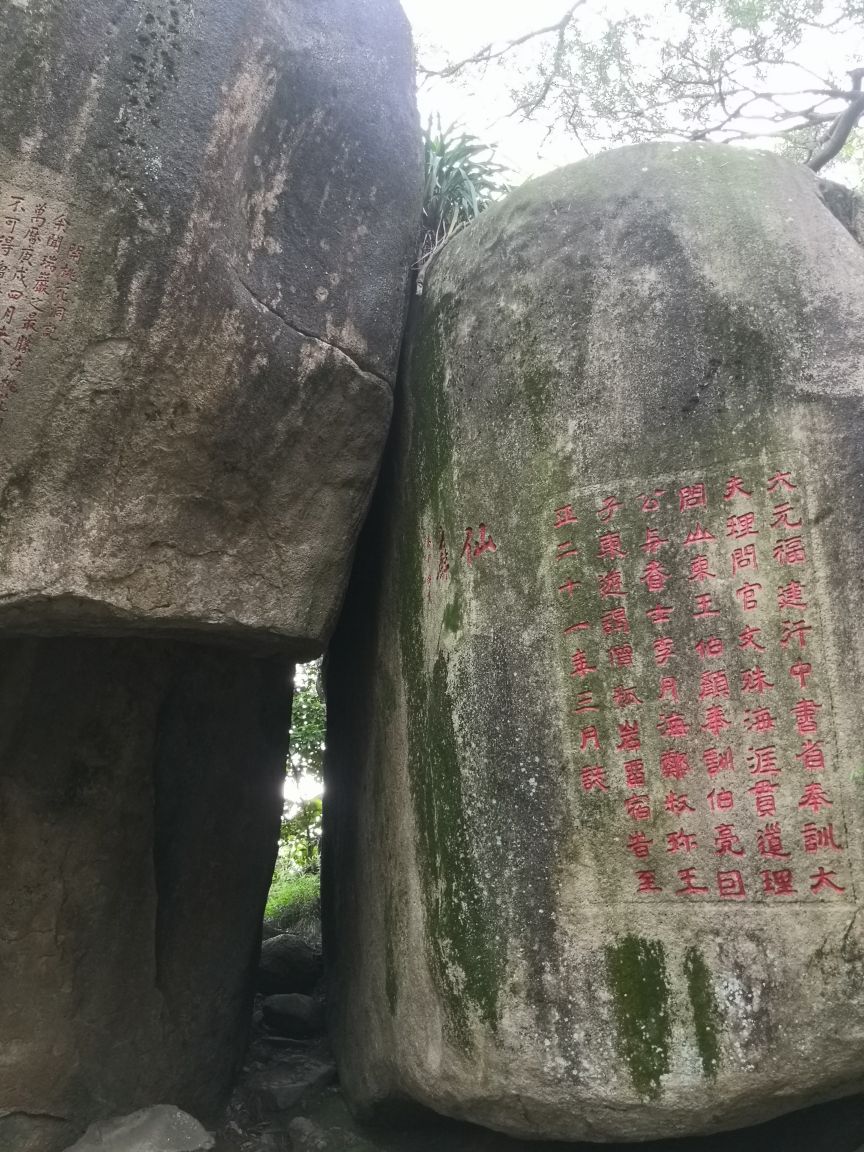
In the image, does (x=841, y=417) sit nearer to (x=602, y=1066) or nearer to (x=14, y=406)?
(x=602, y=1066)

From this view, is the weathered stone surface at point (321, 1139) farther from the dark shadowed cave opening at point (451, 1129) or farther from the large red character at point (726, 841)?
Answer: the large red character at point (726, 841)

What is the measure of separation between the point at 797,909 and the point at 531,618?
1213mm

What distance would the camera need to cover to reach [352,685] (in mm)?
4520

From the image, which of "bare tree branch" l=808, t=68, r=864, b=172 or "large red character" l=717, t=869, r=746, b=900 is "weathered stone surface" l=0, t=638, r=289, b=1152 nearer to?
"large red character" l=717, t=869, r=746, b=900

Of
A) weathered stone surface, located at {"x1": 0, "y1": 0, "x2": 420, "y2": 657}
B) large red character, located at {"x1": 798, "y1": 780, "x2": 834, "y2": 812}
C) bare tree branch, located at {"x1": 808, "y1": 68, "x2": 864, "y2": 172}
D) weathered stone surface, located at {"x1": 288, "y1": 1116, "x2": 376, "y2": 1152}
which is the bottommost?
weathered stone surface, located at {"x1": 288, "y1": 1116, "x2": 376, "y2": 1152}

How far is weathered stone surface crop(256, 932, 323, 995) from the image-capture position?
18.3 feet

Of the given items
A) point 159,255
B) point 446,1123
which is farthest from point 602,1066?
point 159,255

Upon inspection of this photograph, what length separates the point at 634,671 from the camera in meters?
3.04

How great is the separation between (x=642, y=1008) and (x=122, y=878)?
232 cm

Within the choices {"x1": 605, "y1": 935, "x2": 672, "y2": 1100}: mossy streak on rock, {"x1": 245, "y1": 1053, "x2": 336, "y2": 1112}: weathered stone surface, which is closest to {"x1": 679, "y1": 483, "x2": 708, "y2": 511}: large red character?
{"x1": 605, "y1": 935, "x2": 672, "y2": 1100}: mossy streak on rock

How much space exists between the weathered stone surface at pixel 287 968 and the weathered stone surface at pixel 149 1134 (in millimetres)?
1661

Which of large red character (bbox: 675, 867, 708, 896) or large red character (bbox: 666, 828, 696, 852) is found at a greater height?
large red character (bbox: 666, 828, 696, 852)

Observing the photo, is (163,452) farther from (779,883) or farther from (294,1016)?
(294,1016)

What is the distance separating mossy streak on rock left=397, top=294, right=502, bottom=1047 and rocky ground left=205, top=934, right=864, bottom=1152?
3.19 ft
